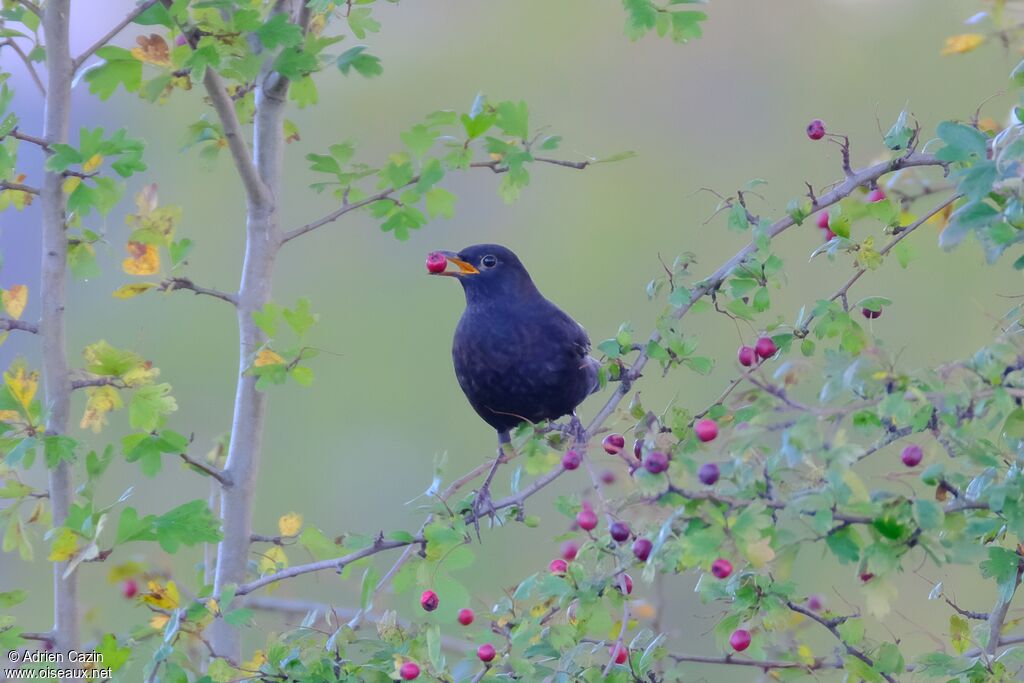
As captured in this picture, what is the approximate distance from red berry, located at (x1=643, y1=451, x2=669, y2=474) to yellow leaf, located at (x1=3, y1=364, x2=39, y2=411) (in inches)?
55.4

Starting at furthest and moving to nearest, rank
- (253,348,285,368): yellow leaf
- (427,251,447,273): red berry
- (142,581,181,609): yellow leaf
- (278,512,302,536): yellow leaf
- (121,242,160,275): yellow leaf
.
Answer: (427,251,447,273): red berry < (278,512,302,536): yellow leaf < (121,242,160,275): yellow leaf < (253,348,285,368): yellow leaf < (142,581,181,609): yellow leaf

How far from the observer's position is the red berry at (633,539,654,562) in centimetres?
211

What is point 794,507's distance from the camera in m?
1.81

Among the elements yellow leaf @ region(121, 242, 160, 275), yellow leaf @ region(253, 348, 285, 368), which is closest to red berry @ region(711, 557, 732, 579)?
yellow leaf @ region(253, 348, 285, 368)

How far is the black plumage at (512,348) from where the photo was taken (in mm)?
4188

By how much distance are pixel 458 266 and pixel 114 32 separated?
1.84m

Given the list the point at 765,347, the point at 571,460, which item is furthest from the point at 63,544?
the point at 765,347

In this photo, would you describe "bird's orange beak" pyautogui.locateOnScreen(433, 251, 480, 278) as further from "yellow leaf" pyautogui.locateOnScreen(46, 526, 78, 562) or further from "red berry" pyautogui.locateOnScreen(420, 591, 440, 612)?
"yellow leaf" pyautogui.locateOnScreen(46, 526, 78, 562)

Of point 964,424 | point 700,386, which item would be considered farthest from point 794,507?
point 700,386

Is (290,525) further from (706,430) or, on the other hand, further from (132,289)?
(706,430)

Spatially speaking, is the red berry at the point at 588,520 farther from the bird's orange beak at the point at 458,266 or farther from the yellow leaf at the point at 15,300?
the bird's orange beak at the point at 458,266

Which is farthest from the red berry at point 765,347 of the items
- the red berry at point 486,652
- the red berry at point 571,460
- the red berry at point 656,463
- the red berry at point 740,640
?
the red berry at point 486,652

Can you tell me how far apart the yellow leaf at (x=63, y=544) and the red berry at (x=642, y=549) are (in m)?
1.12

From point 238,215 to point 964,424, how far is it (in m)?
11.9
